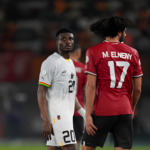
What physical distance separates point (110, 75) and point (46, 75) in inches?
35.7

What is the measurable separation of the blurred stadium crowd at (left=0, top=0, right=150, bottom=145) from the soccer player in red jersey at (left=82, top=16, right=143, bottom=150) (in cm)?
998

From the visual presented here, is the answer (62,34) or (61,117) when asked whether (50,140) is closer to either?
(61,117)

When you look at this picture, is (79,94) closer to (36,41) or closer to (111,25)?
(111,25)

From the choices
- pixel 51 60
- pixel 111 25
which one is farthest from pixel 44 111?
pixel 111 25

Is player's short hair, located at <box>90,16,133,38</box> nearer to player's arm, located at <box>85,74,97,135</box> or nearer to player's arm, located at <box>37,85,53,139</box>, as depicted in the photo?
player's arm, located at <box>85,74,97,135</box>

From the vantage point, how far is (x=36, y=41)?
15.4 meters

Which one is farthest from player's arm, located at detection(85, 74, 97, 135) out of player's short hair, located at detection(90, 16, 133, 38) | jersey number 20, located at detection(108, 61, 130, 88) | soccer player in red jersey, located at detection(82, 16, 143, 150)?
player's short hair, located at detection(90, 16, 133, 38)

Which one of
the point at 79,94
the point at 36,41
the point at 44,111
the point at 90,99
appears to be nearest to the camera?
the point at 90,99

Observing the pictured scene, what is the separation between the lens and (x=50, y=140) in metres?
4.30

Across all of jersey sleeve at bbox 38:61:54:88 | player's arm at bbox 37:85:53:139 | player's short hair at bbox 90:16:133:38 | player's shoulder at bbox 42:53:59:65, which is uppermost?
player's short hair at bbox 90:16:133:38

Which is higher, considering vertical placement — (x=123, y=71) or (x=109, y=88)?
(x=123, y=71)

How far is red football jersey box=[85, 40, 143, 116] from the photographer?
12.4ft

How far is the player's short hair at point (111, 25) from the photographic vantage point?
3.84 metres

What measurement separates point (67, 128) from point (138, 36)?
11.5 m
